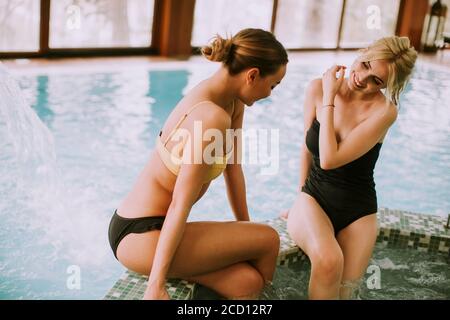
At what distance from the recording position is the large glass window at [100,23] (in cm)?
795

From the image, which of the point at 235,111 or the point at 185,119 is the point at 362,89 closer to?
the point at 235,111

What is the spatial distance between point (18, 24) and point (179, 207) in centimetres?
660

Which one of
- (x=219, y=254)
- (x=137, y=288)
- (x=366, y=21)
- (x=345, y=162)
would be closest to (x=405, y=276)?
(x=345, y=162)

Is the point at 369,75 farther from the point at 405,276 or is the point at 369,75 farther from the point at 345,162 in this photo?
the point at 405,276

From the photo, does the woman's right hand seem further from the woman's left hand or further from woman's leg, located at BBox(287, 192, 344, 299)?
the woman's left hand

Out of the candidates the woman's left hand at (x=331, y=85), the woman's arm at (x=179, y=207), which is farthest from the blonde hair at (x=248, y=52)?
the woman's left hand at (x=331, y=85)

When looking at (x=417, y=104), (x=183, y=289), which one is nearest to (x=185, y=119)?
(x=183, y=289)

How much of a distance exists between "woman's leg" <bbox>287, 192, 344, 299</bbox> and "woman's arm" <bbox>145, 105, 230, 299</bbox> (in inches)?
26.2

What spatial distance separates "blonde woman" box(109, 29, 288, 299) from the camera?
185cm

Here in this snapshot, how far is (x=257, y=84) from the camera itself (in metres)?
1.96

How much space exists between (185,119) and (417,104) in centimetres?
670

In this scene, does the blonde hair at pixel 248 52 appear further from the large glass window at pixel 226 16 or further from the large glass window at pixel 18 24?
the large glass window at pixel 226 16

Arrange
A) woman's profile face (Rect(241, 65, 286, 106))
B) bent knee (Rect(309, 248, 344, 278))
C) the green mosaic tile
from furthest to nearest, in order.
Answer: bent knee (Rect(309, 248, 344, 278))
the green mosaic tile
woman's profile face (Rect(241, 65, 286, 106))

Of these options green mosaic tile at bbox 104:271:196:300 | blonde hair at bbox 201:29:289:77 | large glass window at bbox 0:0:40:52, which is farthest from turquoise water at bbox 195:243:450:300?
large glass window at bbox 0:0:40:52
